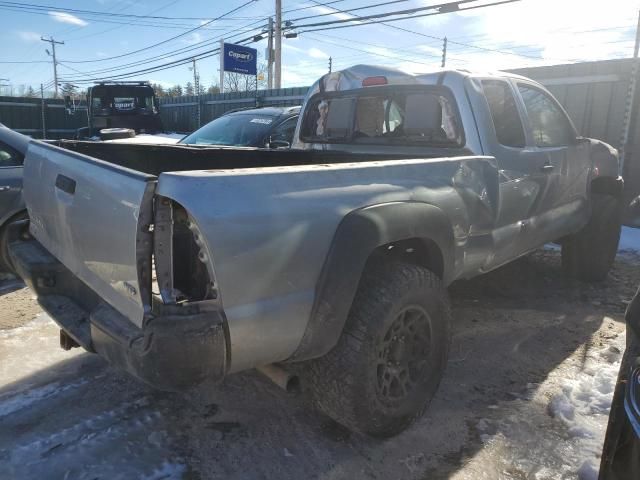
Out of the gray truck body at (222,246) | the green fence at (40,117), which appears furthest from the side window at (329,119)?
the green fence at (40,117)

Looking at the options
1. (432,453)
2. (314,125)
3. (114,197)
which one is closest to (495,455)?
(432,453)

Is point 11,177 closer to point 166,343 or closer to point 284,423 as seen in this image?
point 284,423

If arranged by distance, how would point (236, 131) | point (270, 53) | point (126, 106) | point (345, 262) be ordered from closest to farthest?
point (345, 262)
point (236, 131)
point (126, 106)
point (270, 53)

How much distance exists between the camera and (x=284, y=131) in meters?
7.96

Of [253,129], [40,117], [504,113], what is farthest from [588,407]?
[40,117]

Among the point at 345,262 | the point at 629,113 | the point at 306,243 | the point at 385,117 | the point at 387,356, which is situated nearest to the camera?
the point at 306,243

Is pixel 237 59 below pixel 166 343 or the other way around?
the other way around

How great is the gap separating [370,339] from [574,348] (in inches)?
93.3

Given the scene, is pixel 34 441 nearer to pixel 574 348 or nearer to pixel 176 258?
pixel 176 258

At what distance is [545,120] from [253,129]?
4.55 metres

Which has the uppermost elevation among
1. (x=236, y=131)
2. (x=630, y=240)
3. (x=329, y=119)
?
(x=329, y=119)

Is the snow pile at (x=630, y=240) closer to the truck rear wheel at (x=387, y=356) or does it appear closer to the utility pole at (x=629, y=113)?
the utility pole at (x=629, y=113)

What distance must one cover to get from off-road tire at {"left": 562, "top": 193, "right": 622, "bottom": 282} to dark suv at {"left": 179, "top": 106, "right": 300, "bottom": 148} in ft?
13.1

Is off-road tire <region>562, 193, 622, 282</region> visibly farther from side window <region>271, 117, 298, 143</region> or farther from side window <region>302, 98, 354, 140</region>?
side window <region>271, 117, 298, 143</region>
